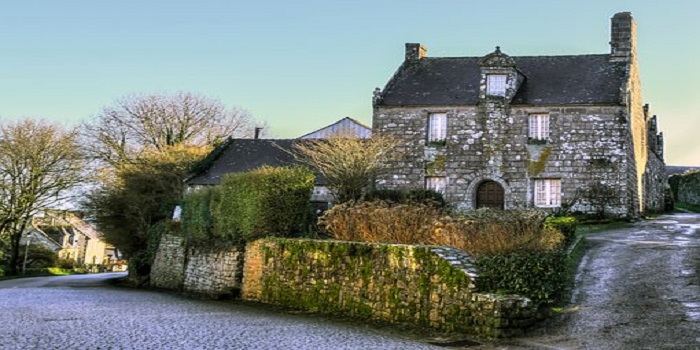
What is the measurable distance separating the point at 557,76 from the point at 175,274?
719 inches

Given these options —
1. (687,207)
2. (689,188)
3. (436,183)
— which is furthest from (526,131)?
(689,188)

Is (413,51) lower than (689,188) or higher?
higher

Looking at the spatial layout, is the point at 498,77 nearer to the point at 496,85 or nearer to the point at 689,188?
the point at 496,85

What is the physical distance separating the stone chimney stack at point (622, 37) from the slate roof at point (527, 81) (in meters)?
0.41

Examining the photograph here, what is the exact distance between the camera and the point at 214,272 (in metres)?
19.6

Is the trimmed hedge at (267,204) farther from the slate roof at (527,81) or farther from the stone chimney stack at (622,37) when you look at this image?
the stone chimney stack at (622,37)

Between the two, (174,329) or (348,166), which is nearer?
(174,329)

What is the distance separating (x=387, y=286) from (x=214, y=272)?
27.4 feet

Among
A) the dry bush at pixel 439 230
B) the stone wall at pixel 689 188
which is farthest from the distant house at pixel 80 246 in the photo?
the dry bush at pixel 439 230

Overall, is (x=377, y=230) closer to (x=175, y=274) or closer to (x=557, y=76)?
(x=175, y=274)

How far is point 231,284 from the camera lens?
60.3ft

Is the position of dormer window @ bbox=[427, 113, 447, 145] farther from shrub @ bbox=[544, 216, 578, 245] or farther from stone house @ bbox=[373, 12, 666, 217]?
shrub @ bbox=[544, 216, 578, 245]

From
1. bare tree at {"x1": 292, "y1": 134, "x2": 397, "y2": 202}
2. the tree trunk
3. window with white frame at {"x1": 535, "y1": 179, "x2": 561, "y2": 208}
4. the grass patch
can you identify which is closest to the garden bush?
bare tree at {"x1": 292, "y1": 134, "x2": 397, "y2": 202}

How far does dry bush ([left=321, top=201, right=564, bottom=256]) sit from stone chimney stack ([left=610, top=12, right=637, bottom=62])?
47.7 feet
